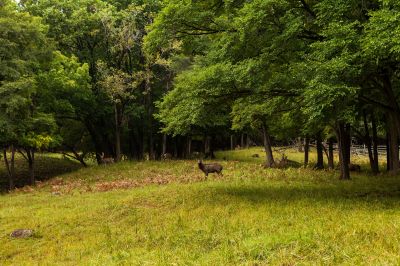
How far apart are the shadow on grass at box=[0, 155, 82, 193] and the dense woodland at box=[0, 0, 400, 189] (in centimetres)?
375

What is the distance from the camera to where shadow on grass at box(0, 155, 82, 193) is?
39306mm

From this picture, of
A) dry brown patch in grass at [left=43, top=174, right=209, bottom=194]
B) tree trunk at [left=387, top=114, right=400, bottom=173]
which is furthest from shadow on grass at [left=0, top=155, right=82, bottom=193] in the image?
tree trunk at [left=387, top=114, right=400, bottom=173]

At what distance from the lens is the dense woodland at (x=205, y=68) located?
14258mm

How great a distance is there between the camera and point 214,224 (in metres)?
13.7

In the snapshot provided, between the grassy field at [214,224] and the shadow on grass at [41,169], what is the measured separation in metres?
12.7

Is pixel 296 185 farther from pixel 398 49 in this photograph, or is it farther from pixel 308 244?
pixel 308 244

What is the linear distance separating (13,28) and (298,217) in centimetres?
2790

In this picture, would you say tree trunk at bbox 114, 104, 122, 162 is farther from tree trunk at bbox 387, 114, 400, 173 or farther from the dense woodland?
tree trunk at bbox 387, 114, 400, 173

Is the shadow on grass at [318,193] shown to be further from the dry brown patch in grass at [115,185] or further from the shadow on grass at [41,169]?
the shadow on grass at [41,169]

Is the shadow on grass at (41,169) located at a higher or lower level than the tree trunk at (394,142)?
lower

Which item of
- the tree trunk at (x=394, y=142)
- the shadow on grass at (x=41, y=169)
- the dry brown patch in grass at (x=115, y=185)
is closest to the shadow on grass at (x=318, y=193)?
the tree trunk at (x=394, y=142)

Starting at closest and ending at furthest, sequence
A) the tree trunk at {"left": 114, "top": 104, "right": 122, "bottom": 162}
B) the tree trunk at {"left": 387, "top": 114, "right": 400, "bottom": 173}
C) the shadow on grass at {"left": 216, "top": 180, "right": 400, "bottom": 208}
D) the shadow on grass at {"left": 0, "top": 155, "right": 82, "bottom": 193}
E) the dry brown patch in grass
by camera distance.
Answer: the shadow on grass at {"left": 216, "top": 180, "right": 400, "bottom": 208}, the tree trunk at {"left": 387, "top": 114, "right": 400, "bottom": 173}, the dry brown patch in grass, the shadow on grass at {"left": 0, "top": 155, "right": 82, "bottom": 193}, the tree trunk at {"left": 114, "top": 104, "right": 122, "bottom": 162}

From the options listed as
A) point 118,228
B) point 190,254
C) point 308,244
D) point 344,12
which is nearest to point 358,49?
point 344,12

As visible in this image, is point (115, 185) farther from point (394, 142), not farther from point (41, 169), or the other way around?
point (41, 169)
